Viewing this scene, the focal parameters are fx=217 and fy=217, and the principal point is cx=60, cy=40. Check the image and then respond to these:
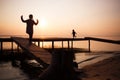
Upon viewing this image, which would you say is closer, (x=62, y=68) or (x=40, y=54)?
(x=62, y=68)

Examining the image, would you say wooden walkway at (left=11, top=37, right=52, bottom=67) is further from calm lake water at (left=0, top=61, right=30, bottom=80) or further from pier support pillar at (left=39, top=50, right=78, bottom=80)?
pier support pillar at (left=39, top=50, right=78, bottom=80)

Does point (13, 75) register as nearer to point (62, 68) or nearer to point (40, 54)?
point (40, 54)

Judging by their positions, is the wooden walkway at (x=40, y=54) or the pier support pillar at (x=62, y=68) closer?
the pier support pillar at (x=62, y=68)

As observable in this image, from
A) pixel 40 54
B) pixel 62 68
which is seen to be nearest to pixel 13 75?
pixel 40 54

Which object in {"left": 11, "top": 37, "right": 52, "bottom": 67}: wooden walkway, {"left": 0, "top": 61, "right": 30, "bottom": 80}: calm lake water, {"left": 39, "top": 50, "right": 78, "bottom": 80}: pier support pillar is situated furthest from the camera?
{"left": 0, "top": 61, "right": 30, "bottom": 80}: calm lake water

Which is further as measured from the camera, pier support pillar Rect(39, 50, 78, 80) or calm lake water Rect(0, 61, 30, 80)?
calm lake water Rect(0, 61, 30, 80)


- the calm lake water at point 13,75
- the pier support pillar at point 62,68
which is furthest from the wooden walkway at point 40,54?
the pier support pillar at point 62,68

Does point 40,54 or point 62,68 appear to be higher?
point 40,54

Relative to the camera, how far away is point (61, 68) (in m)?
5.67

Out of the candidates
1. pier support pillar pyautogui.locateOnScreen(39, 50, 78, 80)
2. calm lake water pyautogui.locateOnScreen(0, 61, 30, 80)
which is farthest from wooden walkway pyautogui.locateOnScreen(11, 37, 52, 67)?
pier support pillar pyautogui.locateOnScreen(39, 50, 78, 80)

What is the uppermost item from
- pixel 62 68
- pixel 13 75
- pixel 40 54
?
pixel 40 54

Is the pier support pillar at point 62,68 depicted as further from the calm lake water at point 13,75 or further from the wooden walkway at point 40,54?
the calm lake water at point 13,75

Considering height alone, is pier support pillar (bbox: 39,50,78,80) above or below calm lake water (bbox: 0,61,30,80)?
above

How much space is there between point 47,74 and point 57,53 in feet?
2.06
